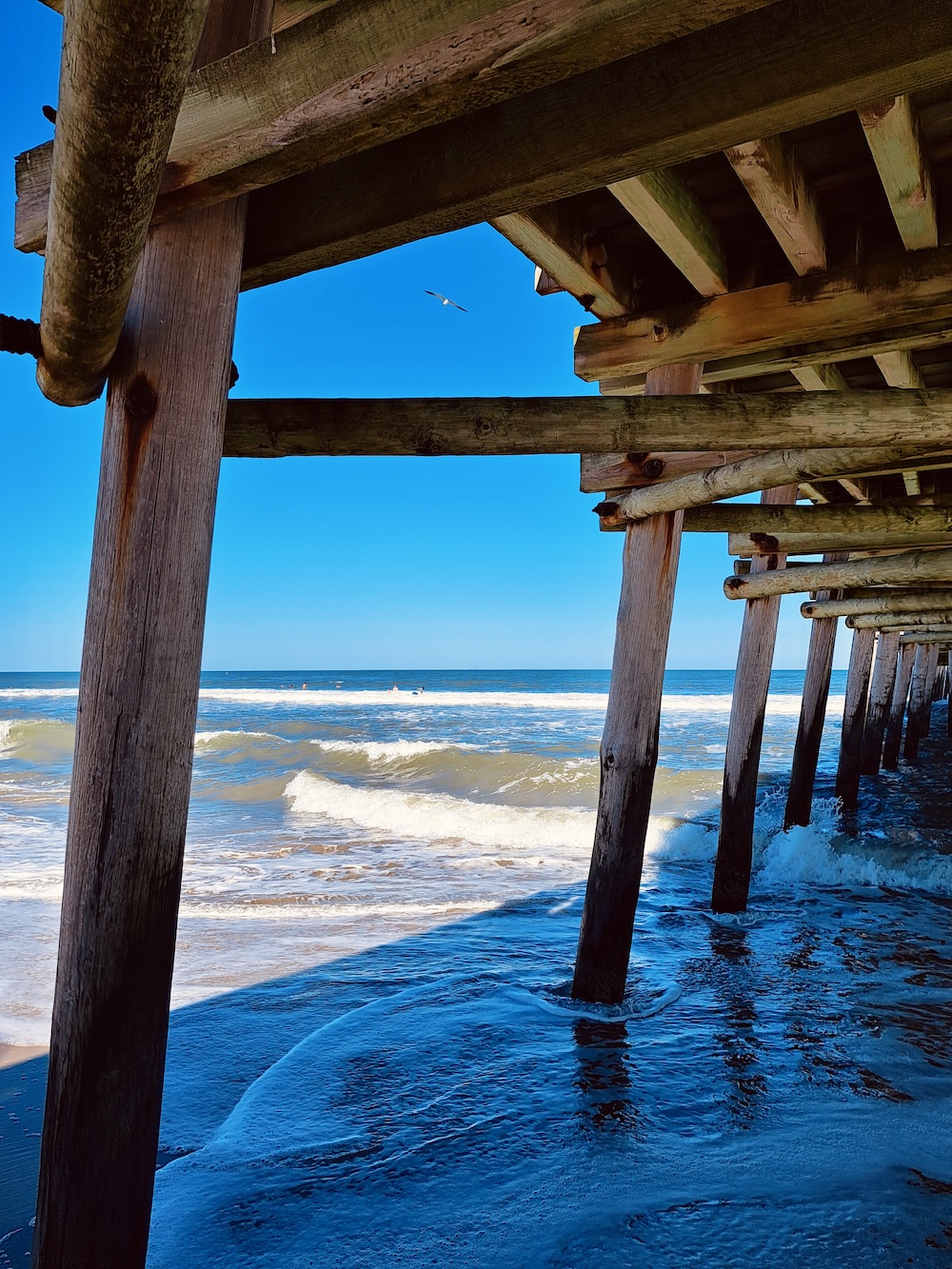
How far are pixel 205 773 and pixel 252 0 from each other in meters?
15.0

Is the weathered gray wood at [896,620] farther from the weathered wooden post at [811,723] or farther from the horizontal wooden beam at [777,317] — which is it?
the horizontal wooden beam at [777,317]

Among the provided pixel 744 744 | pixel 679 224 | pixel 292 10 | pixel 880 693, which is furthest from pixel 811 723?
pixel 292 10

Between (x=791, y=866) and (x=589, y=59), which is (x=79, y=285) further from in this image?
(x=791, y=866)

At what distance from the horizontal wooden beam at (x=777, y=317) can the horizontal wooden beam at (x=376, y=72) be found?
251cm

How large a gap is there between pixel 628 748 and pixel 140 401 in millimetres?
2785

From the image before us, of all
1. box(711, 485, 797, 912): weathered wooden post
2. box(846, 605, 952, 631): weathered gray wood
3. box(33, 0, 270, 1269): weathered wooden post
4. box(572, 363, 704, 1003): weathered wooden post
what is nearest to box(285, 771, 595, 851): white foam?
box(711, 485, 797, 912): weathered wooden post

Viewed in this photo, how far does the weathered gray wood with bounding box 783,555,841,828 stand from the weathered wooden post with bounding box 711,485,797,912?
11.3ft

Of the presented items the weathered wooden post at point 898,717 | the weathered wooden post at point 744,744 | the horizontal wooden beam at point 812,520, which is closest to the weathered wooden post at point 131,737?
the horizontal wooden beam at point 812,520

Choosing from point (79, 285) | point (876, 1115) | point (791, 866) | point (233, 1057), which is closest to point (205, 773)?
point (791, 866)

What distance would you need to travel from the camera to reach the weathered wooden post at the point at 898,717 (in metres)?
15.5

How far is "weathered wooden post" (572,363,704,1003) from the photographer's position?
383cm

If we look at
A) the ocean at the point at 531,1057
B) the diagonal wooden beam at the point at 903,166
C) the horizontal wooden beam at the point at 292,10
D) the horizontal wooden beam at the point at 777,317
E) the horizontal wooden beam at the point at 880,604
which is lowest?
the ocean at the point at 531,1057

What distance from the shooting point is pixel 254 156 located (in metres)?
1.38

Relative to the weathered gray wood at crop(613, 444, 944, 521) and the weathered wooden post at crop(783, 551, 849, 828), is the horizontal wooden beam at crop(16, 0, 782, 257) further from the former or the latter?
the weathered wooden post at crop(783, 551, 849, 828)
